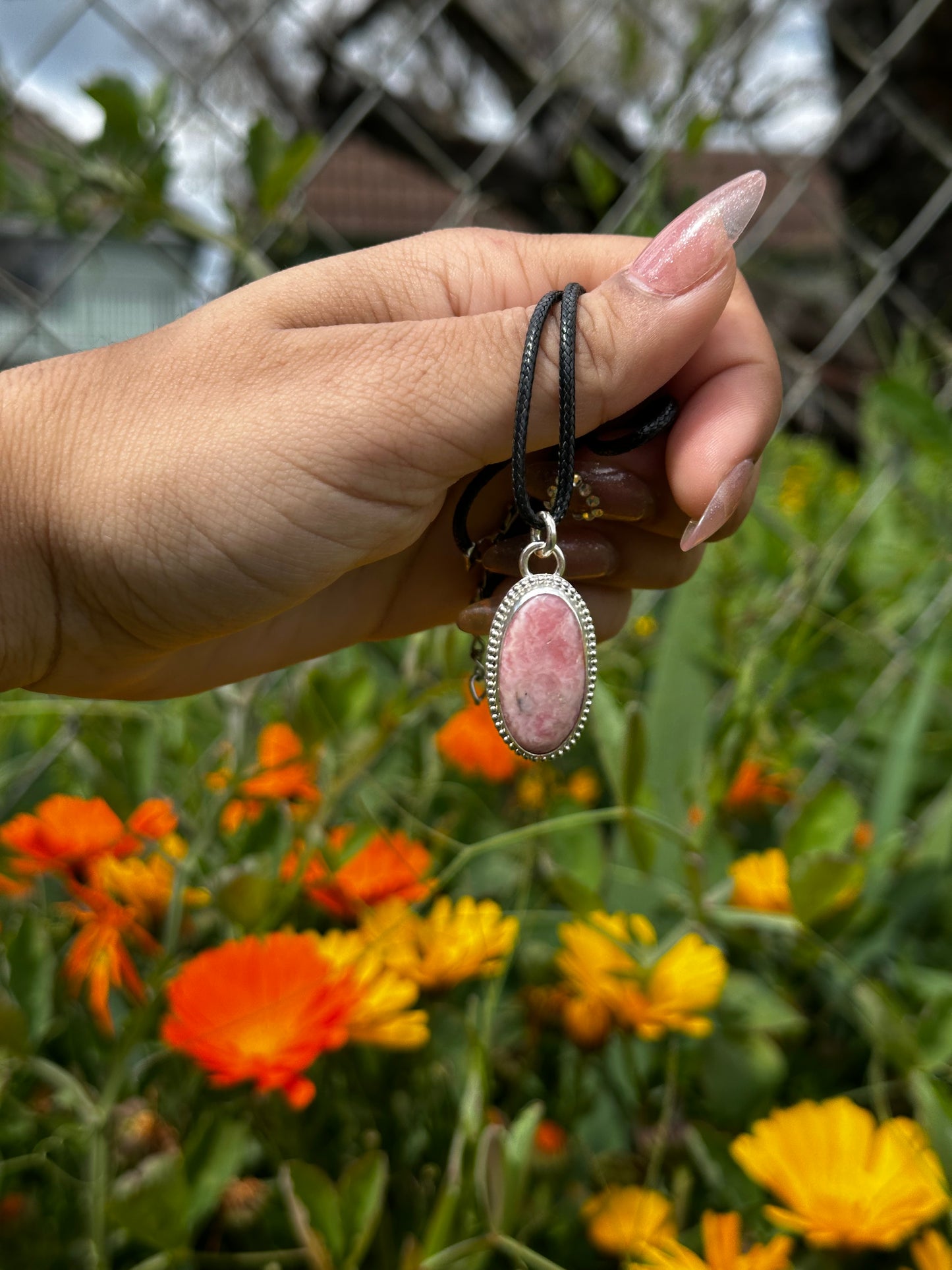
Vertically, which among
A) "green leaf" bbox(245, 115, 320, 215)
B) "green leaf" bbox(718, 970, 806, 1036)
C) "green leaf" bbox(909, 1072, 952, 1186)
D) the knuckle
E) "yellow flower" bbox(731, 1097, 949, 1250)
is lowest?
"yellow flower" bbox(731, 1097, 949, 1250)

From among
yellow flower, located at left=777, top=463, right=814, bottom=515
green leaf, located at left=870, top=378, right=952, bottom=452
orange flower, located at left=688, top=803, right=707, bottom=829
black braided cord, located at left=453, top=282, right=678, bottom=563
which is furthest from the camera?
yellow flower, located at left=777, top=463, right=814, bottom=515

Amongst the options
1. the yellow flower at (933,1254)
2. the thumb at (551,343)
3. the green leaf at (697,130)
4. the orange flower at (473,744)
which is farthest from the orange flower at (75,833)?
the green leaf at (697,130)

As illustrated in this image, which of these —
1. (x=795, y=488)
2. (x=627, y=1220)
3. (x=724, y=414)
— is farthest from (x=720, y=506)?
(x=795, y=488)

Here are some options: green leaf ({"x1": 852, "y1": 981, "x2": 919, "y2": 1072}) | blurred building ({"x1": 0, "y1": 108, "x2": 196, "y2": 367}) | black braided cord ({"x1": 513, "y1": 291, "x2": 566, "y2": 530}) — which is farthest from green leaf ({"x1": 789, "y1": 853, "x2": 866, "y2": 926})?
blurred building ({"x1": 0, "y1": 108, "x2": 196, "y2": 367})

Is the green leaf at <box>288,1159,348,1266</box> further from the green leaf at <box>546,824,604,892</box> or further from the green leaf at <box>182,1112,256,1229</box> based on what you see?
the green leaf at <box>546,824,604,892</box>

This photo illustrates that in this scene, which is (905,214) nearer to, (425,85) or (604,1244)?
(425,85)
